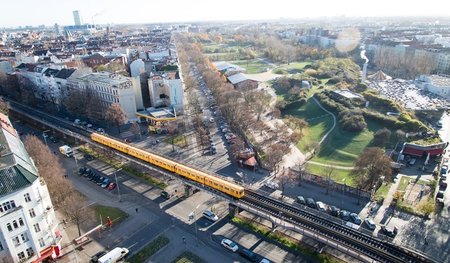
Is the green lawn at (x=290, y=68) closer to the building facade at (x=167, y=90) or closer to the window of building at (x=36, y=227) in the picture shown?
the building facade at (x=167, y=90)

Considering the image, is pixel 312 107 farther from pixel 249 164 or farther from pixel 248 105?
pixel 249 164

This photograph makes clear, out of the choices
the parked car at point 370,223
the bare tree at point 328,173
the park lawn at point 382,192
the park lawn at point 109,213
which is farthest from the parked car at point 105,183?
the park lawn at point 382,192

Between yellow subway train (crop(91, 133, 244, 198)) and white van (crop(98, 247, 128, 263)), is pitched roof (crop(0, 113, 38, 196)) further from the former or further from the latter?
yellow subway train (crop(91, 133, 244, 198))

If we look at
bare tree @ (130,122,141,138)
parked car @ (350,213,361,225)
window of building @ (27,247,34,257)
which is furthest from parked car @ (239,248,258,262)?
bare tree @ (130,122,141,138)

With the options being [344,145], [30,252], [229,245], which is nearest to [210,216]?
[229,245]

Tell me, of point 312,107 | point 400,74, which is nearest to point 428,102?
point 312,107
